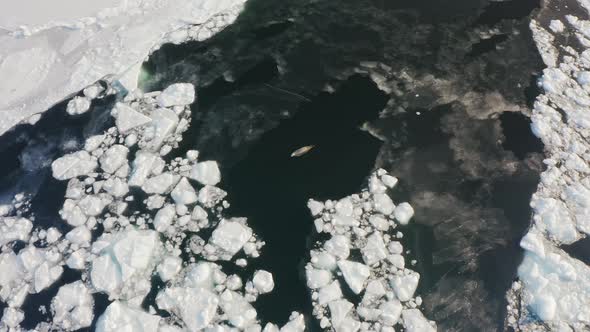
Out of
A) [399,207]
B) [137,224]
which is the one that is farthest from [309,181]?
[137,224]

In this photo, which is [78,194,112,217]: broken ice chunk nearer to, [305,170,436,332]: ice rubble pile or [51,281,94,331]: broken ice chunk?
[51,281,94,331]: broken ice chunk

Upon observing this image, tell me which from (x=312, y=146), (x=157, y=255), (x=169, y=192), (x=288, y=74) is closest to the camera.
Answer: (x=157, y=255)

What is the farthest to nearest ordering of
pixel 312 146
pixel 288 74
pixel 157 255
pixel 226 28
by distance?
1. pixel 226 28
2. pixel 288 74
3. pixel 312 146
4. pixel 157 255

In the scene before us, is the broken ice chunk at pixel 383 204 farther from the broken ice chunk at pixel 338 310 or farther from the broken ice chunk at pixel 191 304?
the broken ice chunk at pixel 191 304

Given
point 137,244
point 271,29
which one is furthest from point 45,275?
point 271,29

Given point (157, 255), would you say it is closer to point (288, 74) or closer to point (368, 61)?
point (288, 74)

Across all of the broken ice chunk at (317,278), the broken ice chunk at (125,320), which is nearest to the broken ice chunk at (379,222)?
the broken ice chunk at (317,278)
